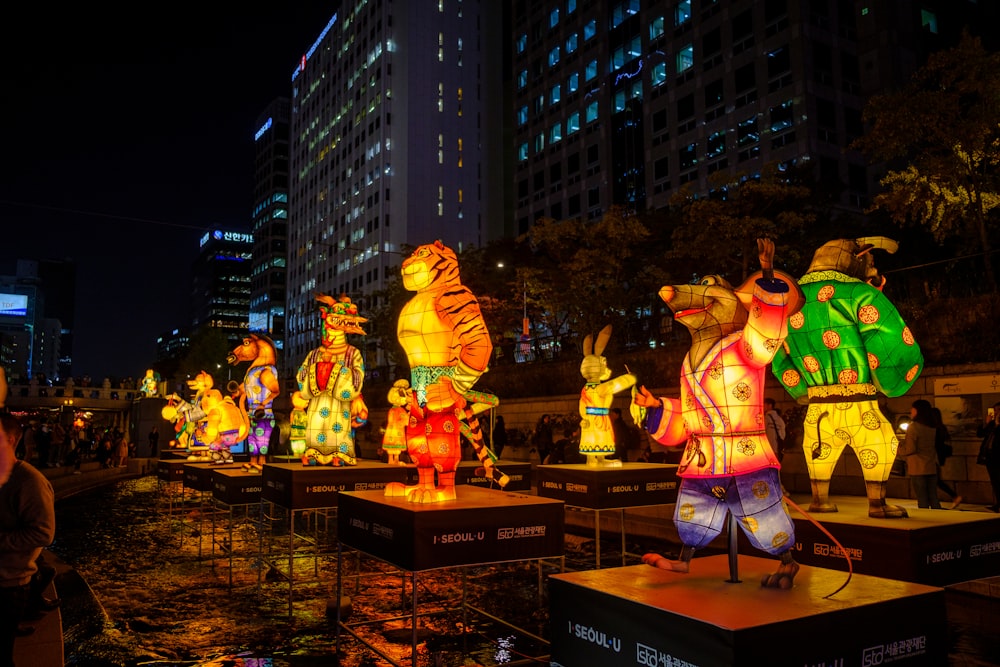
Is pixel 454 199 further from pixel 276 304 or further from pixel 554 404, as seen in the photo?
pixel 554 404

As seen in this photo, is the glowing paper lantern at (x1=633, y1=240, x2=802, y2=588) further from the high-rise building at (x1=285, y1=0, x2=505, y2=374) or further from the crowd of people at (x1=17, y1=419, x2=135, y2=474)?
the high-rise building at (x1=285, y1=0, x2=505, y2=374)

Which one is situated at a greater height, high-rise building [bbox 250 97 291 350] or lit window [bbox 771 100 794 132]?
high-rise building [bbox 250 97 291 350]

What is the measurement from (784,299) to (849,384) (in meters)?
2.23

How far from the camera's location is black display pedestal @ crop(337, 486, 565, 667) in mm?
5621

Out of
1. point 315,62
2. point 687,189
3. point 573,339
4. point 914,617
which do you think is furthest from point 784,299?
point 315,62

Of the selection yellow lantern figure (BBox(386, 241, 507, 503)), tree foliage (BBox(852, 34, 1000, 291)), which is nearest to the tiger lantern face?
yellow lantern figure (BBox(386, 241, 507, 503))

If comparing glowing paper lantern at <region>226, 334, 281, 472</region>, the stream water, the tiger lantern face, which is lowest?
the stream water

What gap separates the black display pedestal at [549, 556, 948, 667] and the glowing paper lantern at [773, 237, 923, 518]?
2.44 metres

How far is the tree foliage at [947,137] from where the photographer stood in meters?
14.8

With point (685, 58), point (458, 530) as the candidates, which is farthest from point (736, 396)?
point (685, 58)

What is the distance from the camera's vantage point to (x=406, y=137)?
2734 inches

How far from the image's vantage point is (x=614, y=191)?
46906 millimetres

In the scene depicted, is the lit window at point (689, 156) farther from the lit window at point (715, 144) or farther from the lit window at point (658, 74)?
the lit window at point (658, 74)

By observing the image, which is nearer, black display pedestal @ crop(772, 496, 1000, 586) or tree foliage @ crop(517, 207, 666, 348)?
black display pedestal @ crop(772, 496, 1000, 586)
